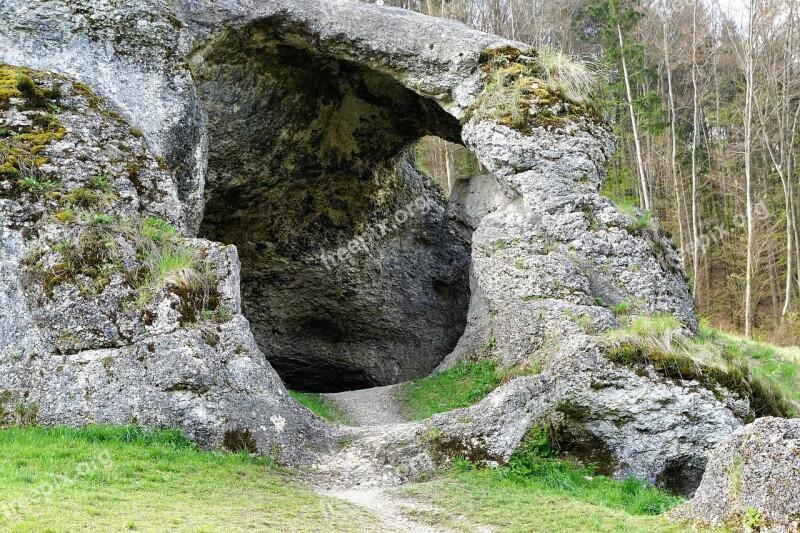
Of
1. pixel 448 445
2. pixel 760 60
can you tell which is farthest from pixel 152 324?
pixel 760 60

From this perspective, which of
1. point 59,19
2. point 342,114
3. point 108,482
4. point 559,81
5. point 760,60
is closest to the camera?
point 108,482

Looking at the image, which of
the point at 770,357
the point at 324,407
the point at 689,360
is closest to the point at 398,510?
the point at 689,360

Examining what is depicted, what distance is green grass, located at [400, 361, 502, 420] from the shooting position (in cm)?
1295

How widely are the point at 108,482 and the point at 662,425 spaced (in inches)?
259

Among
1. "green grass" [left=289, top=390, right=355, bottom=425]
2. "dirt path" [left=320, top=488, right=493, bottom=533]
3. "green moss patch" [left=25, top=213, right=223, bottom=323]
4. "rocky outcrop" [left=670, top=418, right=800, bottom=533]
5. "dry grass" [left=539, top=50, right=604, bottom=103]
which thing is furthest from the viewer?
"dry grass" [left=539, top=50, right=604, bottom=103]

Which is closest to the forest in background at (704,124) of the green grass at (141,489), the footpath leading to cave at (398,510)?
the footpath leading to cave at (398,510)

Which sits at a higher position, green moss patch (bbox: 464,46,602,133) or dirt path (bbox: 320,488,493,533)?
green moss patch (bbox: 464,46,602,133)

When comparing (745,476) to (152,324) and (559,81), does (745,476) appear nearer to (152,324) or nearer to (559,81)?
(152,324)

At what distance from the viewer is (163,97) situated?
41.8ft

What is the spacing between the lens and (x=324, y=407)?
13797 millimetres

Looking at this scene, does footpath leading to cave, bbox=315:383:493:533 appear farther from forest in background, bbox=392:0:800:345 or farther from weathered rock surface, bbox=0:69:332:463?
forest in background, bbox=392:0:800:345

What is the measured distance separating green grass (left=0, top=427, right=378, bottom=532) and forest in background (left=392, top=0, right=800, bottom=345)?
1960cm

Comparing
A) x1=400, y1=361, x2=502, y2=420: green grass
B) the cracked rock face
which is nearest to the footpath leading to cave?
the cracked rock face

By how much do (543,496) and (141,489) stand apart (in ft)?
13.6
